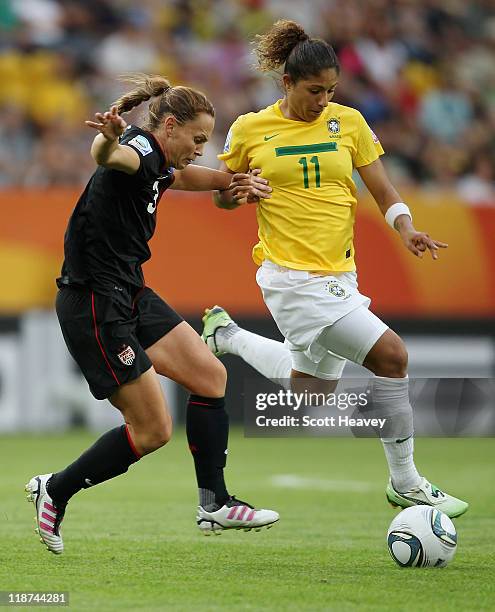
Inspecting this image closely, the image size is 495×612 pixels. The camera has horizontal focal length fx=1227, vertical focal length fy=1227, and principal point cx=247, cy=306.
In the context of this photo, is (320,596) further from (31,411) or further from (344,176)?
(31,411)

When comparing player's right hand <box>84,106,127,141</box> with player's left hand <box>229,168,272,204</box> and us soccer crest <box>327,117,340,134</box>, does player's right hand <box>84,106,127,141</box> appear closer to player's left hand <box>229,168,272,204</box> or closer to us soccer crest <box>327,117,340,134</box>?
player's left hand <box>229,168,272,204</box>

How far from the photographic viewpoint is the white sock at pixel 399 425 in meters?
6.32

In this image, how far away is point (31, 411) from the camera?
12.5m

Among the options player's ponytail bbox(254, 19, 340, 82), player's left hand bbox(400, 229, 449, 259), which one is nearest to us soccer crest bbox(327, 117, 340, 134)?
player's ponytail bbox(254, 19, 340, 82)

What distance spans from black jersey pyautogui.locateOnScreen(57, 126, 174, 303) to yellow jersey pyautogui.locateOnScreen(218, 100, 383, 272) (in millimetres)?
Result: 960

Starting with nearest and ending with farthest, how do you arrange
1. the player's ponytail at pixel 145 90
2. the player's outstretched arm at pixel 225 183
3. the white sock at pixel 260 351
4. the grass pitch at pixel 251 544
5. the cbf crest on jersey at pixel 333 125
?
the grass pitch at pixel 251 544
the player's ponytail at pixel 145 90
the player's outstretched arm at pixel 225 183
the cbf crest on jersey at pixel 333 125
the white sock at pixel 260 351

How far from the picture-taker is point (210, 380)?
19.9ft

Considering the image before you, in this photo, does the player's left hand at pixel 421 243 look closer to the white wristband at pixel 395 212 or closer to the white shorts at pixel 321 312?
the white wristband at pixel 395 212

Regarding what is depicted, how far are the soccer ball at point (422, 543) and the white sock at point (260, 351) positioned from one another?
66.1 inches

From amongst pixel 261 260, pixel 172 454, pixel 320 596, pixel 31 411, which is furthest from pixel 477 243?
pixel 320 596

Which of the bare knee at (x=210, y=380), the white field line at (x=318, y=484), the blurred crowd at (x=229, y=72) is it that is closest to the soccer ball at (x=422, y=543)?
the bare knee at (x=210, y=380)

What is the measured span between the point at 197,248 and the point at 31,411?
2.37 metres

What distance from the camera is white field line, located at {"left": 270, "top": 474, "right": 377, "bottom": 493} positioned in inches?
352

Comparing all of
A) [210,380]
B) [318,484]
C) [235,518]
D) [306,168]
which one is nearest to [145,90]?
[306,168]
